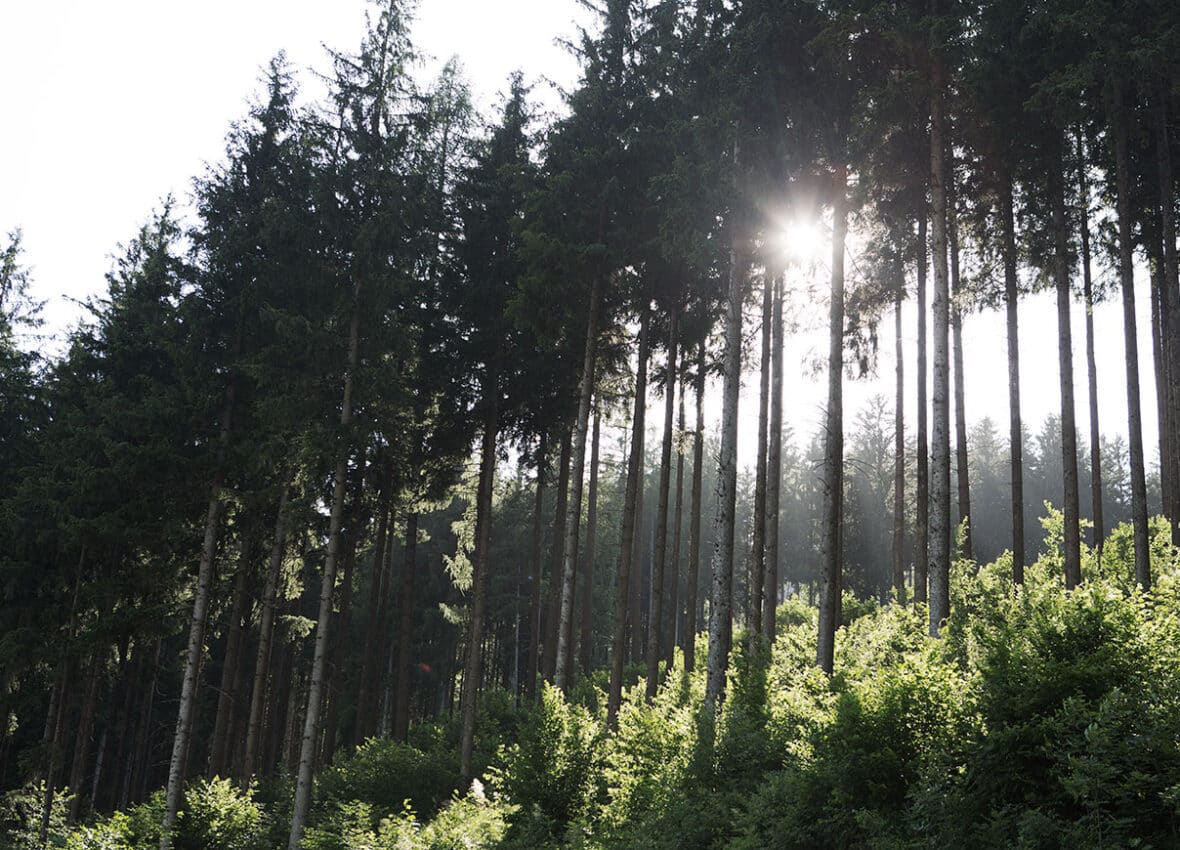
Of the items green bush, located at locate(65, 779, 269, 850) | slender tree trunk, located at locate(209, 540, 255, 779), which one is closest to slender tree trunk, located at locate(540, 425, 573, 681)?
green bush, located at locate(65, 779, 269, 850)

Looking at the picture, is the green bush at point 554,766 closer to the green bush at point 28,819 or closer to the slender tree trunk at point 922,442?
the slender tree trunk at point 922,442

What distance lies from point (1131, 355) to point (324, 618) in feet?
53.3

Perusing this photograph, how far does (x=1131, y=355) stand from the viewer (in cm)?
1527

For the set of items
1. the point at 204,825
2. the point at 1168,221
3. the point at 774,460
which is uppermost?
the point at 1168,221

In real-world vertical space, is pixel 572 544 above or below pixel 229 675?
above

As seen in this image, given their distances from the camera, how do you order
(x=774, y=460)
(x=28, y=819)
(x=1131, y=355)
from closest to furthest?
(x=1131, y=355), (x=774, y=460), (x=28, y=819)

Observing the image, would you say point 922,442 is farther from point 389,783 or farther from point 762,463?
point 389,783

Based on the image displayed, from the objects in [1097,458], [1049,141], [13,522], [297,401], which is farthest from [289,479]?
[1097,458]

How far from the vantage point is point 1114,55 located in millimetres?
12977

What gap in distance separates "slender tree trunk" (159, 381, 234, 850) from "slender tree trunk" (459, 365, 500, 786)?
569 centimetres

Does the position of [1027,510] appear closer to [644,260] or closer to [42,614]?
[644,260]

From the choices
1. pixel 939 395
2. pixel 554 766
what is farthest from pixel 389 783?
pixel 939 395

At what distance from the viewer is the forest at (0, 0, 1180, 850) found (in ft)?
41.9

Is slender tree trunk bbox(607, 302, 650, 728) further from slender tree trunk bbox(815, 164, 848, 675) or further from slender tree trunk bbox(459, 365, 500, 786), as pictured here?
slender tree trunk bbox(815, 164, 848, 675)
